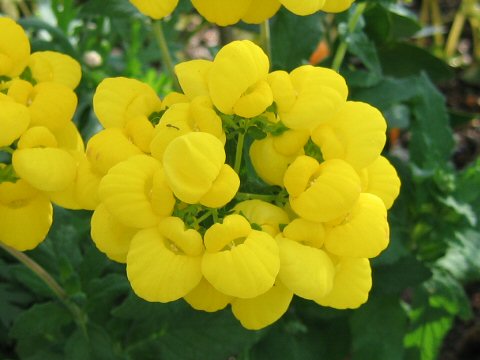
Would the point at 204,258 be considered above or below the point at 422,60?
above

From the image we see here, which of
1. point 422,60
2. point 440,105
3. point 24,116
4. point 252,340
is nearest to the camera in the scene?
point 24,116

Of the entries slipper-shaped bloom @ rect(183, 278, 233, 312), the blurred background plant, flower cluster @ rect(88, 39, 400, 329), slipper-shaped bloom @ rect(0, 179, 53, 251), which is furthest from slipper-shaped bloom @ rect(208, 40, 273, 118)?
the blurred background plant

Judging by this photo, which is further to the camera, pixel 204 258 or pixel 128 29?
pixel 128 29

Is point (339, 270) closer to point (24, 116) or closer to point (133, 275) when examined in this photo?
point (133, 275)

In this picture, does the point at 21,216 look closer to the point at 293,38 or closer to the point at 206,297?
the point at 206,297

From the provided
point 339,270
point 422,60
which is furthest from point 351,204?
point 422,60

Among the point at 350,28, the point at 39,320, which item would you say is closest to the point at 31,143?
the point at 39,320
